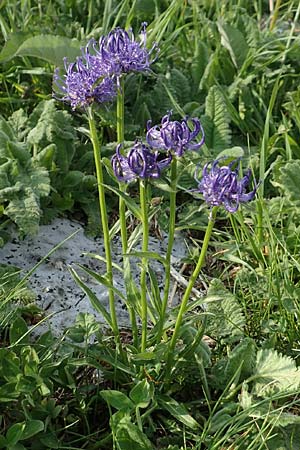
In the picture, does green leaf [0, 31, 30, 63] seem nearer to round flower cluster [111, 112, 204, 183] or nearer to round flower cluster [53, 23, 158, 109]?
round flower cluster [53, 23, 158, 109]

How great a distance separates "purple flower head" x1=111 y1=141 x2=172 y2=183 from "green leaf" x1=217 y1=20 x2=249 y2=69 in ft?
5.81

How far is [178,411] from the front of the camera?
72.2 inches

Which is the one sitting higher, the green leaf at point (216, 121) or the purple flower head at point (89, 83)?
the purple flower head at point (89, 83)

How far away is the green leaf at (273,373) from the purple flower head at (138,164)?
→ 26.7 inches

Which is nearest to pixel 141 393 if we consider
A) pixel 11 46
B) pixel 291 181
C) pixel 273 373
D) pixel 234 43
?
pixel 273 373

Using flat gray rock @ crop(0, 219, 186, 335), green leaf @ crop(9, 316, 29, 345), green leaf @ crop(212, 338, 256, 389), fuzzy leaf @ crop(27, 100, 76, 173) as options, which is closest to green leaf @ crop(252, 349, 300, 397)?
green leaf @ crop(212, 338, 256, 389)

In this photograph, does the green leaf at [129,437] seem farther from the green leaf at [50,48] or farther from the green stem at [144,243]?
the green leaf at [50,48]

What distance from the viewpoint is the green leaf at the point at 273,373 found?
1.85 meters

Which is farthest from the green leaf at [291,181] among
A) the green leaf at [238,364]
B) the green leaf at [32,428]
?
the green leaf at [32,428]

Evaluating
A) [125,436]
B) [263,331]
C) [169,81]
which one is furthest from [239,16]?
[125,436]

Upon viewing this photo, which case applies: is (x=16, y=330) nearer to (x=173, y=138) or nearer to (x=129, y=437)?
(x=129, y=437)

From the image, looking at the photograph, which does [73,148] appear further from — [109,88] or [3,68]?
[109,88]

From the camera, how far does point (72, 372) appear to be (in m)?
1.95

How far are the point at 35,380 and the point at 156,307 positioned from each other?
1.16ft
